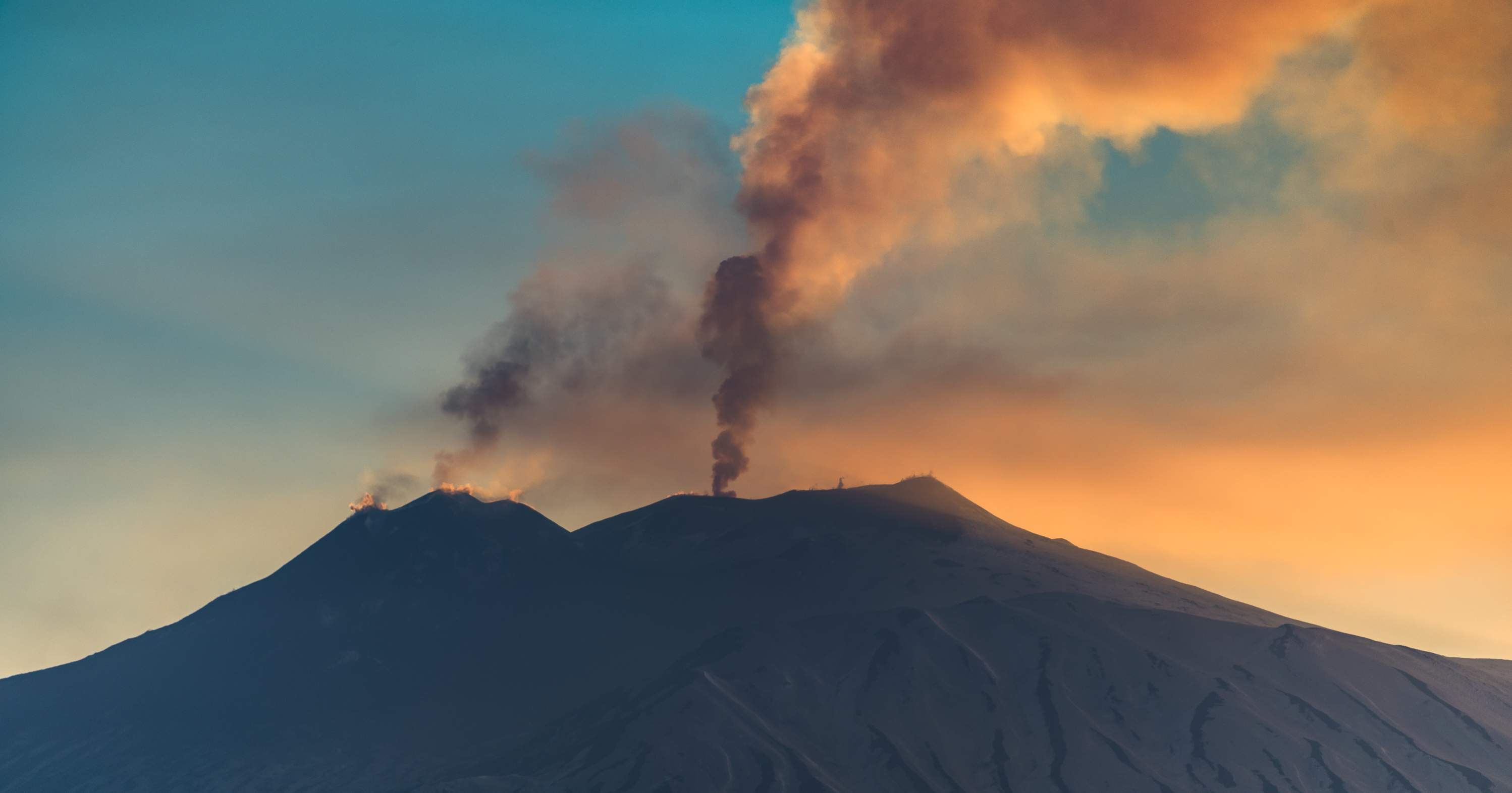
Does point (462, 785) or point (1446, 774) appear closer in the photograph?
point (462, 785)

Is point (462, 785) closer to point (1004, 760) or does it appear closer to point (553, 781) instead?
point (553, 781)

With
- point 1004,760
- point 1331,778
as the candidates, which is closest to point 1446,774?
point 1331,778

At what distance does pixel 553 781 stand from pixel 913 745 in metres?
49.4

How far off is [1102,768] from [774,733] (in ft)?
146

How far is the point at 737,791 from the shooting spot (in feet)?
592

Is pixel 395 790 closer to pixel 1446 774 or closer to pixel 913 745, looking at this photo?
pixel 913 745

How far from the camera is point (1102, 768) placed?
194500 millimetres

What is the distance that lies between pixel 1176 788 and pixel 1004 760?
22665 mm

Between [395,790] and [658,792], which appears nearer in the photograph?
[658,792]

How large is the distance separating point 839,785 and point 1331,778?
6691 centimetres

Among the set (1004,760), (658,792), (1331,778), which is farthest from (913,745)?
(1331,778)

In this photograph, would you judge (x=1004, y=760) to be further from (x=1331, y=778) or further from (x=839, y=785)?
(x=1331, y=778)

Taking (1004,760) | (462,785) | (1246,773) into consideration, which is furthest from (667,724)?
(1246,773)

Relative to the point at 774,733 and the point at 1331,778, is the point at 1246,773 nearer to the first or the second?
the point at 1331,778
